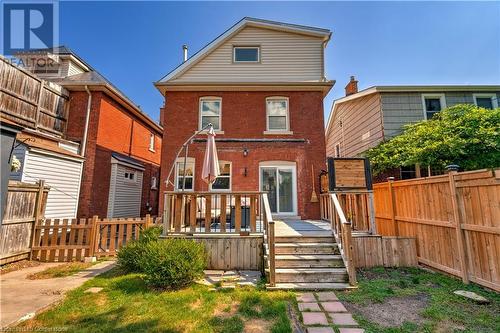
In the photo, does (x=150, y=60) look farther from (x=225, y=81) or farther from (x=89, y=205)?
(x=89, y=205)

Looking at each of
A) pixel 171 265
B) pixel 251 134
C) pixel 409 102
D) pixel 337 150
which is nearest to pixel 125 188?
pixel 251 134

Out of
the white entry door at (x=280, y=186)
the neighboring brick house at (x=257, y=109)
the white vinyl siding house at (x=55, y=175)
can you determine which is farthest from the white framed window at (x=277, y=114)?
the white vinyl siding house at (x=55, y=175)

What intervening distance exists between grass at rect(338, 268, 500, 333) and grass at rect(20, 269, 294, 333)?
1351mm

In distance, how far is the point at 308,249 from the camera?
5844 mm

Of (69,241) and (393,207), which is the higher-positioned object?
(393,207)

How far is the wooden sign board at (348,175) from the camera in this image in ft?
22.8

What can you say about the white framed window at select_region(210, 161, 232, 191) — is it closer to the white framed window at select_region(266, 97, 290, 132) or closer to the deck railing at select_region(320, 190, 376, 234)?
the white framed window at select_region(266, 97, 290, 132)

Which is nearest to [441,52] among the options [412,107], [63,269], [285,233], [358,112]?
[412,107]

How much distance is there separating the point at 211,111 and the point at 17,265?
27.3ft

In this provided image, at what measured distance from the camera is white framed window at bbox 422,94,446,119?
12.2 meters

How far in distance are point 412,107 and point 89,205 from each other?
54.7 ft

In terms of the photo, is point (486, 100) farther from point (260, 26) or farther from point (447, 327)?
point (447, 327)

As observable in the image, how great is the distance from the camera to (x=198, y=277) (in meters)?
5.12

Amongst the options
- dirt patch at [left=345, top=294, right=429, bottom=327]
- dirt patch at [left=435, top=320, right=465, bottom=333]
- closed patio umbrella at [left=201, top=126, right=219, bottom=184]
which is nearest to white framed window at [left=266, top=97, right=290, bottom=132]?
closed patio umbrella at [left=201, top=126, right=219, bottom=184]
